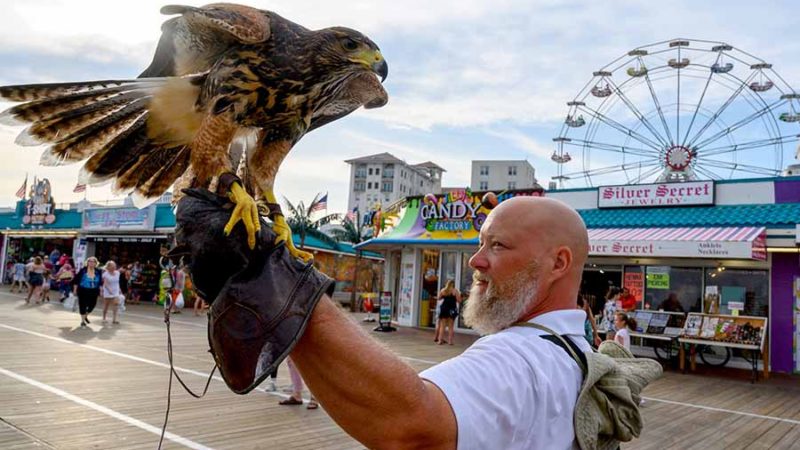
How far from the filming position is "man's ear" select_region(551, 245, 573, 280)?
4.64ft

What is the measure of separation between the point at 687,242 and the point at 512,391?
1129 centimetres

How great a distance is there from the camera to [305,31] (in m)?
2.21

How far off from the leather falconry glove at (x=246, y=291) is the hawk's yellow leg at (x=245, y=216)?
13 mm

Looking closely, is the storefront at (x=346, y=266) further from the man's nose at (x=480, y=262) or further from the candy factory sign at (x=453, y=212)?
the man's nose at (x=480, y=262)

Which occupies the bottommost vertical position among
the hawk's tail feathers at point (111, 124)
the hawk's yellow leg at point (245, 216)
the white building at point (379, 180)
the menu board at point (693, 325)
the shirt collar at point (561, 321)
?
the menu board at point (693, 325)

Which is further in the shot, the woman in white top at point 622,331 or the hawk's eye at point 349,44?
the woman in white top at point 622,331

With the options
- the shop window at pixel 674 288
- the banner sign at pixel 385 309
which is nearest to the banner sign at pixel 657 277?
the shop window at pixel 674 288

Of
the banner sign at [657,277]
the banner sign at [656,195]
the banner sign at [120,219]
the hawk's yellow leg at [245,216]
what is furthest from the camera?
the banner sign at [120,219]

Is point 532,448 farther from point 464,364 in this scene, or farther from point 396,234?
point 396,234

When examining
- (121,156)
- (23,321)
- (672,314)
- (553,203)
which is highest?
(121,156)

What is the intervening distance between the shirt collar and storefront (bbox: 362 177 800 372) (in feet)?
35.3

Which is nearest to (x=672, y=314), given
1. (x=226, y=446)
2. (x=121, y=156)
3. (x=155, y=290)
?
(x=226, y=446)

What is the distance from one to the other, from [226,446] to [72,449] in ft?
3.90

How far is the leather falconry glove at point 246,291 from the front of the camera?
1075mm
